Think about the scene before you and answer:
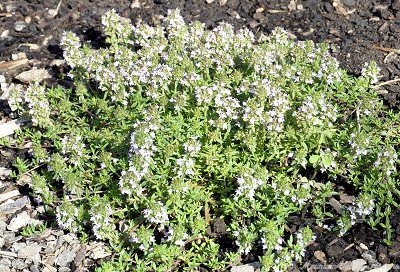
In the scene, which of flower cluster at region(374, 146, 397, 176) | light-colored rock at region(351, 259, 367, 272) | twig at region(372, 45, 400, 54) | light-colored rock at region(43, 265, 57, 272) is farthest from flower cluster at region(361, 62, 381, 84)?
light-colored rock at region(43, 265, 57, 272)

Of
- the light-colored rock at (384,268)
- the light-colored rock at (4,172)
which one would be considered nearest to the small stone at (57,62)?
the light-colored rock at (4,172)

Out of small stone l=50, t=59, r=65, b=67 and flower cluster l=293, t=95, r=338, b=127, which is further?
small stone l=50, t=59, r=65, b=67

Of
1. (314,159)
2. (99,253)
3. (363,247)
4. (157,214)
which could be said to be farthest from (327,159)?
(99,253)

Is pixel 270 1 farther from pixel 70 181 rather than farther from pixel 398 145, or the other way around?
pixel 70 181

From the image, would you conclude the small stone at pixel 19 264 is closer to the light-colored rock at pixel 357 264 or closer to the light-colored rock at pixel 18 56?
the light-colored rock at pixel 357 264

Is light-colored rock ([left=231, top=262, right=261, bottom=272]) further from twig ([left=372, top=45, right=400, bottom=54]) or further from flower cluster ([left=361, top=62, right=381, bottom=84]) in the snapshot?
twig ([left=372, top=45, right=400, bottom=54])

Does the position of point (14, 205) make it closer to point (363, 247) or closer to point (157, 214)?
point (157, 214)
